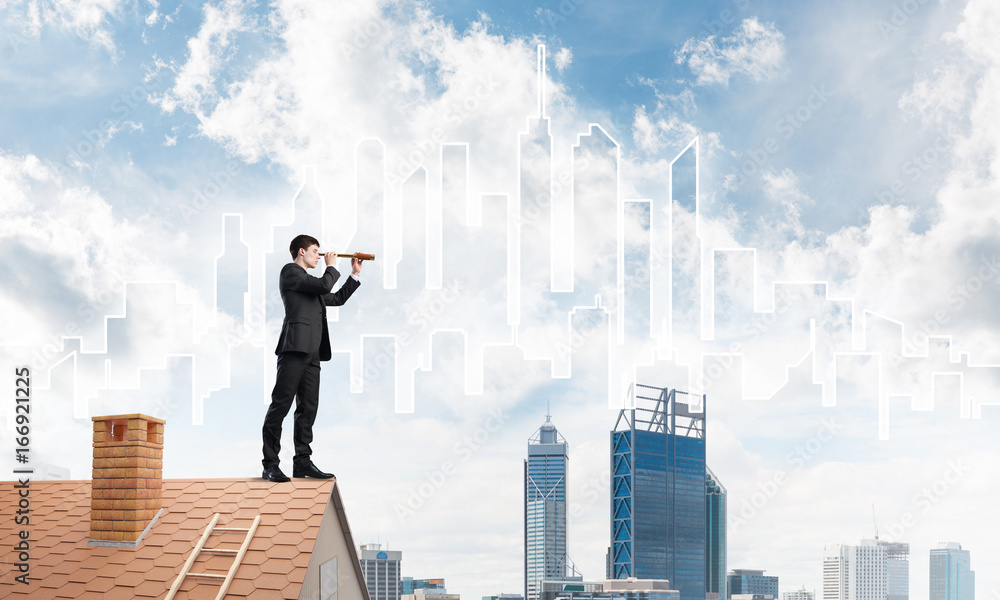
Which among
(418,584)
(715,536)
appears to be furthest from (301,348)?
(418,584)

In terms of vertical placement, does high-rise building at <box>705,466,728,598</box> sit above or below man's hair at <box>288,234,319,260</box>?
below

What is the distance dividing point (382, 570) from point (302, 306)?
496ft

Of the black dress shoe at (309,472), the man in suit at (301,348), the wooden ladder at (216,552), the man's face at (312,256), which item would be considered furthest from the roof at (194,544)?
the man's face at (312,256)

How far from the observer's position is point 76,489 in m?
11.3

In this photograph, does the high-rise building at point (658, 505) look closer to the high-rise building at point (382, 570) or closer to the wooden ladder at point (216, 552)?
the high-rise building at point (382, 570)

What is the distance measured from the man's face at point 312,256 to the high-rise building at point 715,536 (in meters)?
176

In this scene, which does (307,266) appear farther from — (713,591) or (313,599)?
(713,591)

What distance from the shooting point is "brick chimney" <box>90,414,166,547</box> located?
32.6ft

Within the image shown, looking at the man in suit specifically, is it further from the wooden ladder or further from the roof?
the wooden ladder

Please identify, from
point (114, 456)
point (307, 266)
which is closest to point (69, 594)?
point (114, 456)

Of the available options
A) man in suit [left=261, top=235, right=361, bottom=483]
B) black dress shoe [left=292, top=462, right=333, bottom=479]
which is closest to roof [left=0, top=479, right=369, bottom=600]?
black dress shoe [left=292, top=462, right=333, bottom=479]

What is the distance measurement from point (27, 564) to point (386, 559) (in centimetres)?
15122

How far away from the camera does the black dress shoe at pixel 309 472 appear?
10594 mm

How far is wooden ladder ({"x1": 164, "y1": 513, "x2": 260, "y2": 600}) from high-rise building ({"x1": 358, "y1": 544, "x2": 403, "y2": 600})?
144498 millimetres
